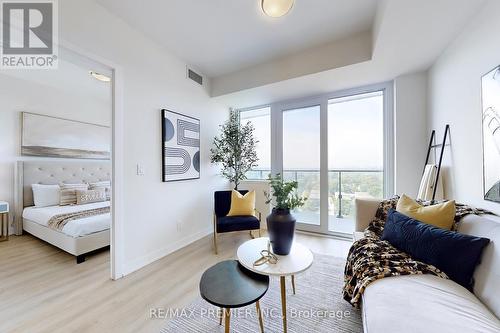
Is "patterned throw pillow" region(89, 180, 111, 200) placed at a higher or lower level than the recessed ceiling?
lower

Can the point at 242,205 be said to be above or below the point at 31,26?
below

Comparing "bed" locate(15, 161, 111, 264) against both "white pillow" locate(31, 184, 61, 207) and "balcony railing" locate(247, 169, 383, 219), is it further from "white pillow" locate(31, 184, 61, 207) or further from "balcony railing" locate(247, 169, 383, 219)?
"balcony railing" locate(247, 169, 383, 219)

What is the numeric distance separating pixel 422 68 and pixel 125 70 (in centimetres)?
345

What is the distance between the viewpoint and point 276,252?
1.54 meters

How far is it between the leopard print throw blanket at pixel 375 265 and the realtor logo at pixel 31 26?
9.57 feet

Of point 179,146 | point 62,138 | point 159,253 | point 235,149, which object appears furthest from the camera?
point 62,138

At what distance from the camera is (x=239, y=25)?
2.18 m

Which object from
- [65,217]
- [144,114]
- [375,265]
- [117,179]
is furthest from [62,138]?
[375,265]

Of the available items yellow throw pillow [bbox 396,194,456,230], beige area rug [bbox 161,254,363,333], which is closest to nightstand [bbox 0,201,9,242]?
beige area rug [bbox 161,254,363,333]

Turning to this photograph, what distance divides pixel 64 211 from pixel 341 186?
4215 mm

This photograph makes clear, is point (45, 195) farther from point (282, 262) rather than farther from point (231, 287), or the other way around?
point (282, 262)

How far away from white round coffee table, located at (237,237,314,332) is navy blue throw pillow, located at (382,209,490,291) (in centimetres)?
68

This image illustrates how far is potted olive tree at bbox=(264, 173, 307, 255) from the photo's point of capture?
1489 mm

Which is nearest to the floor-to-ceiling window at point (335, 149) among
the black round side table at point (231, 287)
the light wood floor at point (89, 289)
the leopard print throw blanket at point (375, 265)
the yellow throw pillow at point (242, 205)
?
the light wood floor at point (89, 289)
